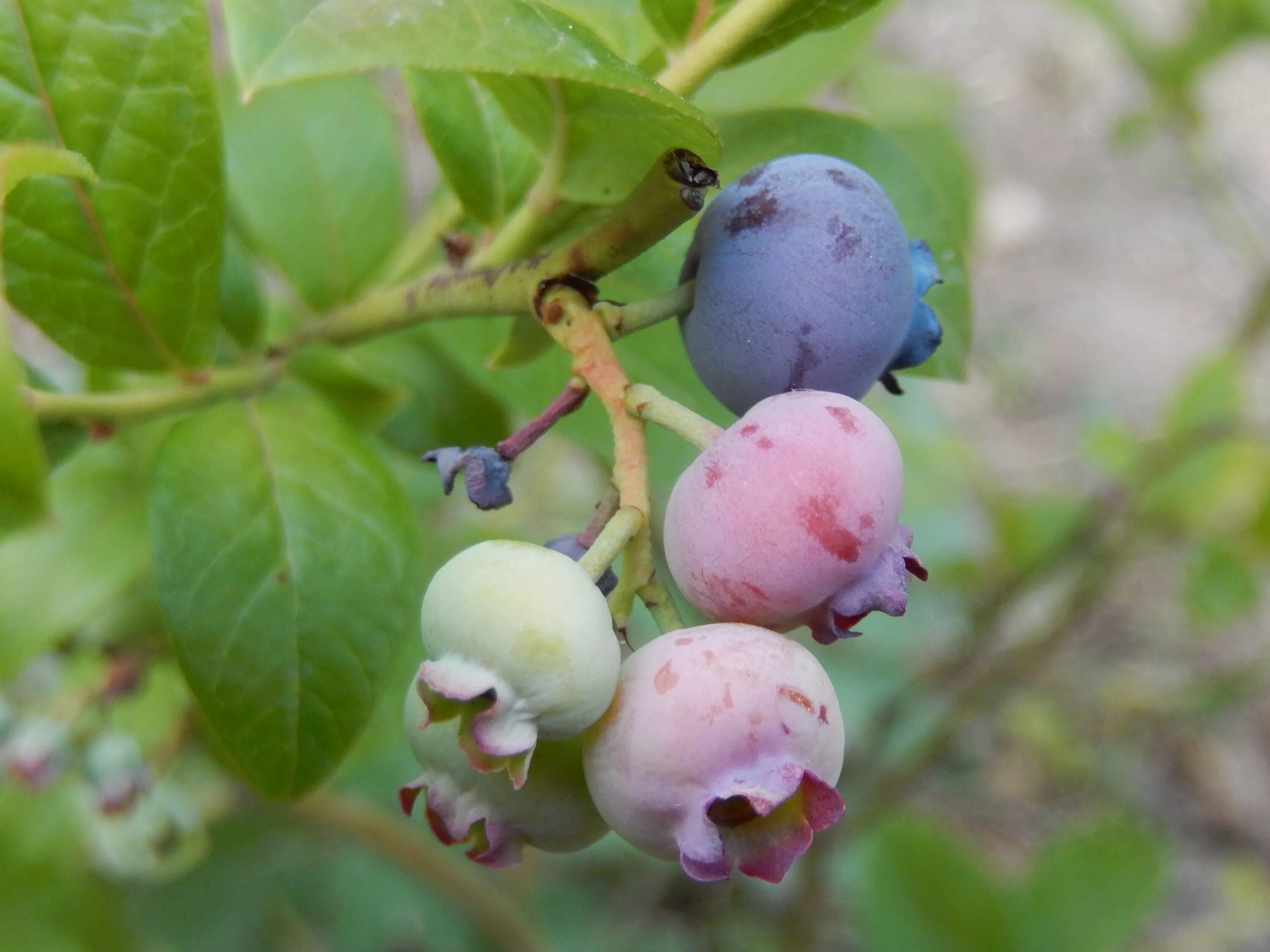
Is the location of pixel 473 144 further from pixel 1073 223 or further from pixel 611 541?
pixel 1073 223

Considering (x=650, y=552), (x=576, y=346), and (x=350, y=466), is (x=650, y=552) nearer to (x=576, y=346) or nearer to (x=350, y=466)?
(x=576, y=346)

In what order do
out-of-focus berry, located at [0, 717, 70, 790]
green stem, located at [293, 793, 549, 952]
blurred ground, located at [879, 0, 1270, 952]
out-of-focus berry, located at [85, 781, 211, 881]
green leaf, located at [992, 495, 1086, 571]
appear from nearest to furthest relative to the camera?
out-of-focus berry, located at [0, 717, 70, 790] → out-of-focus berry, located at [85, 781, 211, 881] → green stem, located at [293, 793, 549, 952] → green leaf, located at [992, 495, 1086, 571] → blurred ground, located at [879, 0, 1270, 952]

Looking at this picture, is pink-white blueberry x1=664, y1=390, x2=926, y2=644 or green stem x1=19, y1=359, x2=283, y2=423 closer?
pink-white blueberry x1=664, y1=390, x2=926, y2=644

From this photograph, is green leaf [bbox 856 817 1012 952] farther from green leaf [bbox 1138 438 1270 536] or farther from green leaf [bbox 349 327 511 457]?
green leaf [bbox 349 327 511 457]

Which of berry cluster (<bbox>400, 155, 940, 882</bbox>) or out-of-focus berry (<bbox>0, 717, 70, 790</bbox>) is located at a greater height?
berry cluster (<bbox>400, 155, 940, 882</bbox>)

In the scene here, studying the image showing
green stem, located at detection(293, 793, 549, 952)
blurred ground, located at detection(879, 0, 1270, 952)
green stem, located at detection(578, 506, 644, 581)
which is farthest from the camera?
blurred ground, located at detection(879, 0, 1270, 952)

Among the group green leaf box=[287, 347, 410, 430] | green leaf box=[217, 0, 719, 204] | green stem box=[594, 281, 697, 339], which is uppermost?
green leaf box=[217, 0, 719, 204]

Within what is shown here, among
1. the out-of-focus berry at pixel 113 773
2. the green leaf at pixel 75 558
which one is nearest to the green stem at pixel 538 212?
the green leaf at pixel 75 558

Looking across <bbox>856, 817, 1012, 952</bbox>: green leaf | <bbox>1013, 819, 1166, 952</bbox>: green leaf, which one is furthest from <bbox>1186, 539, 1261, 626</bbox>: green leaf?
<bbox>856, 817, 1012, 952</bbox>: green leaf
